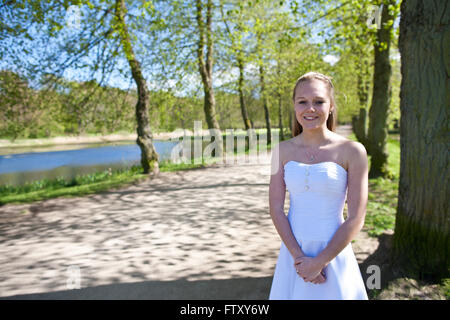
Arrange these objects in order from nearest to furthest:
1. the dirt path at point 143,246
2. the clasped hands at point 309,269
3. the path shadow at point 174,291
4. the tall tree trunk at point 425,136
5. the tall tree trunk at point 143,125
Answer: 1. the clasped hands at point 309,269
2. the tall tree trunk at point 425,136
3. the path shadow at point 174,291
4. the dirt path at point 143,246
5. the tall tree trunk at point 143,125

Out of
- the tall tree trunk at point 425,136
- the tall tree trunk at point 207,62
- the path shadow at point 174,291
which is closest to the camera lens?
the tall tree trunk at point 425,136

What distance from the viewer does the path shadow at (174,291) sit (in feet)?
12.5

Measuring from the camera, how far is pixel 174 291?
12.9 ft

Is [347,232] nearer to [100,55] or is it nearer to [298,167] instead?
[298,167]

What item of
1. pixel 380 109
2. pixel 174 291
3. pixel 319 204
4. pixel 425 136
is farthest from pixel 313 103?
pixel 380 109

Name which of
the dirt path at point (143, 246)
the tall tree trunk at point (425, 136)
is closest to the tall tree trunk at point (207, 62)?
the dirt path at point (143, 246)

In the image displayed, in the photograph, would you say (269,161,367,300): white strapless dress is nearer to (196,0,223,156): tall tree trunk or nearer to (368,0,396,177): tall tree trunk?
(368,0,396,177): tall tree trunk

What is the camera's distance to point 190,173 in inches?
546

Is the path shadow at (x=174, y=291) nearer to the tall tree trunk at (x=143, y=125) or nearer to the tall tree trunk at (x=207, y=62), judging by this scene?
the tall tree trunk at (x=143, y=125)

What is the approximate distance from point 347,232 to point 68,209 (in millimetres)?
8212

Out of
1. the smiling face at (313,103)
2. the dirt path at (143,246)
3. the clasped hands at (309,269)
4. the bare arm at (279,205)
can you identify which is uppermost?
the smiling face at (313,103)

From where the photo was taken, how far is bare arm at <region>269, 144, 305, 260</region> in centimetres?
211

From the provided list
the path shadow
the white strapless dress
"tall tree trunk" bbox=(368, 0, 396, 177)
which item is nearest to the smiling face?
the white strapless dress

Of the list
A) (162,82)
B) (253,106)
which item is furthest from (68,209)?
(253,106)
